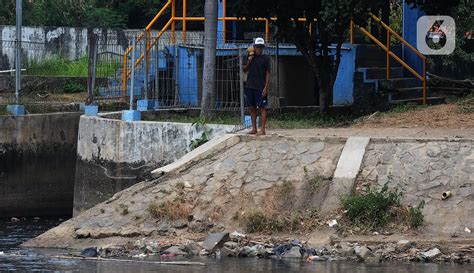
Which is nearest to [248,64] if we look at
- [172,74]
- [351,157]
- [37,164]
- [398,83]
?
[351,157]

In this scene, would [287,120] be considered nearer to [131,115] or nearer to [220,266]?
[131,115]

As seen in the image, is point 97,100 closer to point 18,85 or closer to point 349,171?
point 18,85

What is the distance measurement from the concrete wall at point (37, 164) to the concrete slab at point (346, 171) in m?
8.11

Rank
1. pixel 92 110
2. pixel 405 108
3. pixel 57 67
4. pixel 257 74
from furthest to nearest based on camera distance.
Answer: pixel 57 67, pixel 405 108, pixel 92 110, pixel 257 74

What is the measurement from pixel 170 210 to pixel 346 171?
8.77 feet

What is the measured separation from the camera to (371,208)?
1498 cm

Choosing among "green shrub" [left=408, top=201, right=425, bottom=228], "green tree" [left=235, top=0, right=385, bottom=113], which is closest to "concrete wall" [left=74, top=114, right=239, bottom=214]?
"green tree" [left=235, top=0, right=385, bottom=113]

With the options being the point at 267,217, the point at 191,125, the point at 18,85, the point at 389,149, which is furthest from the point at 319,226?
the point at 18,85

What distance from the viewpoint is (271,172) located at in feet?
54.0

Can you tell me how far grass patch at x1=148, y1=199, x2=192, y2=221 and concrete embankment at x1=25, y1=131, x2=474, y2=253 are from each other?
0.01 metres

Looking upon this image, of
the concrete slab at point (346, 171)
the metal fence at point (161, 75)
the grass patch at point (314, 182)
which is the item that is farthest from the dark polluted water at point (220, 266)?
the metal fence at point (161, 75)

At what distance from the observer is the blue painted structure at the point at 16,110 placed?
22516 mm

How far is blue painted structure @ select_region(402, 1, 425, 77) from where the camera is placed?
82.1 feet

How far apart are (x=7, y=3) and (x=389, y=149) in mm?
20736
